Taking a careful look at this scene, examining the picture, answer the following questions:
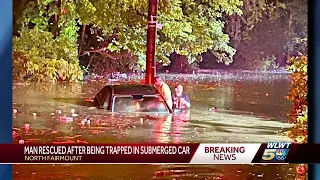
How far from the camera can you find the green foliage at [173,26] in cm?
240

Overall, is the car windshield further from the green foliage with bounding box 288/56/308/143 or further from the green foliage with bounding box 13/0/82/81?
the green foliage with bounding box 288/56/308/143

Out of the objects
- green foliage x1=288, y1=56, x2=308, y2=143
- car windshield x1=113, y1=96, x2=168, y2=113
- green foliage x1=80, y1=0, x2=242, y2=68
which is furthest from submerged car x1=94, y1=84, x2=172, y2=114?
green foliage x1=288, y1=56, x2=308, y2=143

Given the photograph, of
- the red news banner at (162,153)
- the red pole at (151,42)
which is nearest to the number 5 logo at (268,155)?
the red news banner at (162,153)

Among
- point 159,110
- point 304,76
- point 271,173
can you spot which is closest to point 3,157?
point 159,110

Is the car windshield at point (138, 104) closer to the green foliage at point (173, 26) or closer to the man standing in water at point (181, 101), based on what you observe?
the man standing in water at point (181, 101)

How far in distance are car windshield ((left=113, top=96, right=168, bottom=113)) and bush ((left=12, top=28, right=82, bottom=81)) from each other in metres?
0.23

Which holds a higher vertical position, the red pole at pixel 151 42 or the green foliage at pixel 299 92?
the red pole at pixel 151 42

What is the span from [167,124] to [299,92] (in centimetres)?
67

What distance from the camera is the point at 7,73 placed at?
7.52 feet

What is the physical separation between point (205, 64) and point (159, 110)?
32 cm

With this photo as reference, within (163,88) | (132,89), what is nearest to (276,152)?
(163,88)

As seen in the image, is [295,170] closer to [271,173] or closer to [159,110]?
[271,173]

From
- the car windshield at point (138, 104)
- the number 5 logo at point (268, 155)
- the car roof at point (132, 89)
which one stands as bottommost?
Result: the number 5 logo at point (268, 155)

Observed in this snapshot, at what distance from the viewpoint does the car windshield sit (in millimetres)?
2391
